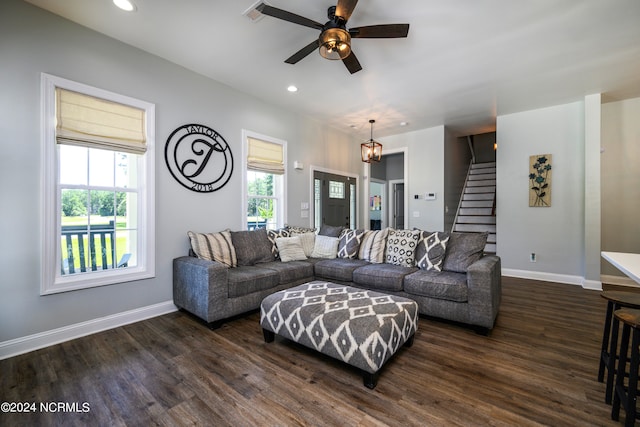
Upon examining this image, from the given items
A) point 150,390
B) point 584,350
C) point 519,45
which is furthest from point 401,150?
point 150,390

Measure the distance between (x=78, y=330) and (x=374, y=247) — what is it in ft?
11.0

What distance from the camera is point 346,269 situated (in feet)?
11.5

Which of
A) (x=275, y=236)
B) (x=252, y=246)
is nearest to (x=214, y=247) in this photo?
(x=252, y=246)

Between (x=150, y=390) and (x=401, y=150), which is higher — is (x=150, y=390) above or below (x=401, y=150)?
below

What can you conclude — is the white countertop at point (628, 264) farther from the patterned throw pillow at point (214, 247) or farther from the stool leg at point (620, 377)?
the patterned throw pillow at point (214, 247)

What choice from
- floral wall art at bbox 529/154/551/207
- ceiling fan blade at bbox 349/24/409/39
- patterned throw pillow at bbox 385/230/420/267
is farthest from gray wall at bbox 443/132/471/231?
ceiling fan blade at bbox 349/24/409/39

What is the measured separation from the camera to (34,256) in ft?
7.75

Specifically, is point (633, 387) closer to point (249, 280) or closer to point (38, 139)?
point (249, 280)

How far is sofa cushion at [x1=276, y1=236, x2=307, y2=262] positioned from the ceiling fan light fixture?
2414mm

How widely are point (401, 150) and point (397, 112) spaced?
143 cm

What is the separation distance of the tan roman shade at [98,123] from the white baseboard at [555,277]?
613cm

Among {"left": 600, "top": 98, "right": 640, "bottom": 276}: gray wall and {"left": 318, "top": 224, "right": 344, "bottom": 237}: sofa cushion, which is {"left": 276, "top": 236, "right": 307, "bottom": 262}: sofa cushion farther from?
{"left": 600, "top": 98, "right": 640, "bottom": 276}: gray wall

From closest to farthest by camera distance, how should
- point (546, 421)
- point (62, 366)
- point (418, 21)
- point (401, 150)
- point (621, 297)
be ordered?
point (546, 421) < point (621, 297) < point (62, 366) < point (418, 21) < point (401, 150)

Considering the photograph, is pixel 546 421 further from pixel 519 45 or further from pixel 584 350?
pixel 519 45
